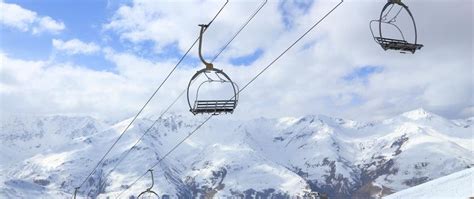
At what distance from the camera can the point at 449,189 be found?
52656 mm

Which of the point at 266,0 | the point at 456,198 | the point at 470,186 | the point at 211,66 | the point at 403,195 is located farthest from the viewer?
the point at 403,195

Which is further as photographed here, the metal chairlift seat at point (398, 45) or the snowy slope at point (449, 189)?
the snowy slope at point (449, 189)

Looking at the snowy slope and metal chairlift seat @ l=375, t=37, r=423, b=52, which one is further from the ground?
the snowy slope

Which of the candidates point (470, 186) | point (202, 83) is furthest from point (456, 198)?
point (202, 83)

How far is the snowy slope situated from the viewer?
1916 inches

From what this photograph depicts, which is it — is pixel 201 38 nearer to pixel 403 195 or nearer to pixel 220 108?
pixel 220 108

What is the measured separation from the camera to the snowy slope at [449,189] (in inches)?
1916

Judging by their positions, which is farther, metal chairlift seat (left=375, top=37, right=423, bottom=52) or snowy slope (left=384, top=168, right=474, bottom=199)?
snowy slope (left=384, top=168, right=474, bottom=199)

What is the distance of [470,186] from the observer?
164 ft

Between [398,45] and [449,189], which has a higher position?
[449,189]

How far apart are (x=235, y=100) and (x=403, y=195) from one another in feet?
146

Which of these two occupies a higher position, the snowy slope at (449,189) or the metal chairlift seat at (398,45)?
the snowy slope at (449,189)

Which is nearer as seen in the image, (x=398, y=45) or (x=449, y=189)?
(x=398, y=45)

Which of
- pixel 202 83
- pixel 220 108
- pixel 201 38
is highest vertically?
pixel 201 38
